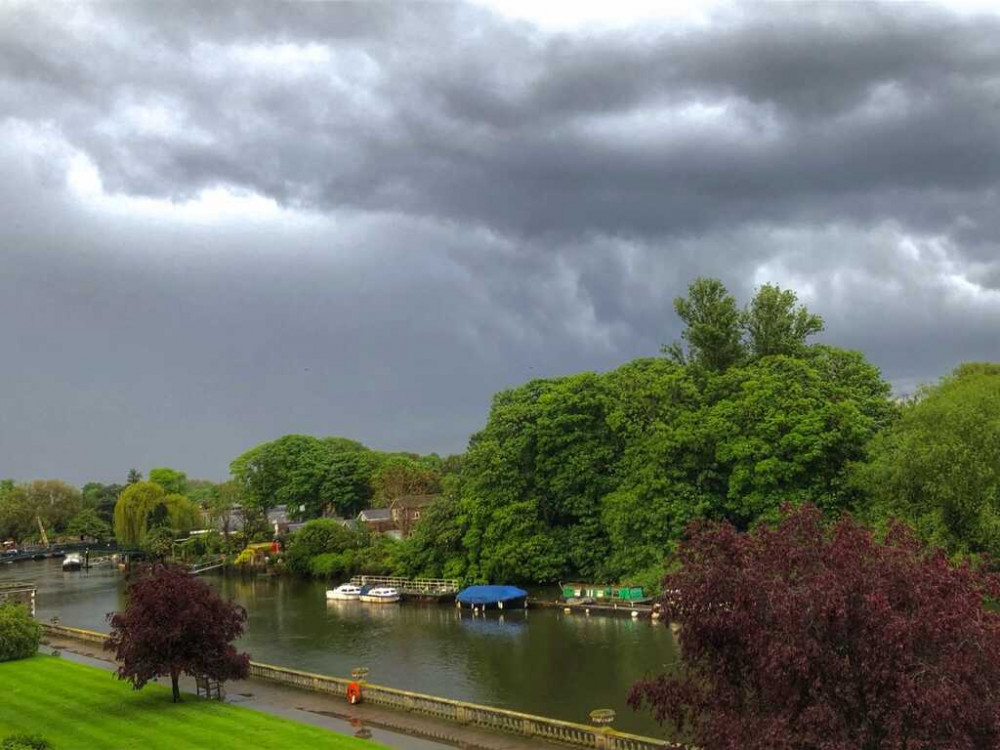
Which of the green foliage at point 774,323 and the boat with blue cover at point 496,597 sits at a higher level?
the green foliage at point 774,323

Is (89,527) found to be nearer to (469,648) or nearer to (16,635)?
(16,635)

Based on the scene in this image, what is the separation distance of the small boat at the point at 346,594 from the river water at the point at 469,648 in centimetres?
129

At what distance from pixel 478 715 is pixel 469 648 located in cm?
2223

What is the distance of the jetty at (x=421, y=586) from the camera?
3086 inches

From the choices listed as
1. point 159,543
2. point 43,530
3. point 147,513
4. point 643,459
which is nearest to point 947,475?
point 643,459

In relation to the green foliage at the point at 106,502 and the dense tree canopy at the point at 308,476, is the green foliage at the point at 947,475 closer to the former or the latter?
the dense tree canopy at the point at 308,476

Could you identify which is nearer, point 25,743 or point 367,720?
point 25,743

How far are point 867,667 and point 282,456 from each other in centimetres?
14033

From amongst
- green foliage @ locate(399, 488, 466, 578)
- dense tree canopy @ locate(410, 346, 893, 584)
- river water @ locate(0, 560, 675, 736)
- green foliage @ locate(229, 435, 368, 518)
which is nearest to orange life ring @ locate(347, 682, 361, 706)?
river water @ locate(0, 560, 675, 736)

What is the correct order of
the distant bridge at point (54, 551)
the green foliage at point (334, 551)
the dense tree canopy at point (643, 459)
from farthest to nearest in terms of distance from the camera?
1. the distant bridge at point (54, 551)
2. the green foliage at point (334, 551)
3. the dense tree canopy at point (643, 459)

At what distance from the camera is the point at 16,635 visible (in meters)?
49.4

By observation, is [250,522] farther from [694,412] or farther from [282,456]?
[694,412]

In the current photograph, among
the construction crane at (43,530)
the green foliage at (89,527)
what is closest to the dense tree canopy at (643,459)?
the green foliage at (89,527)

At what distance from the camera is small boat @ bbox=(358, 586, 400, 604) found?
7988cm
